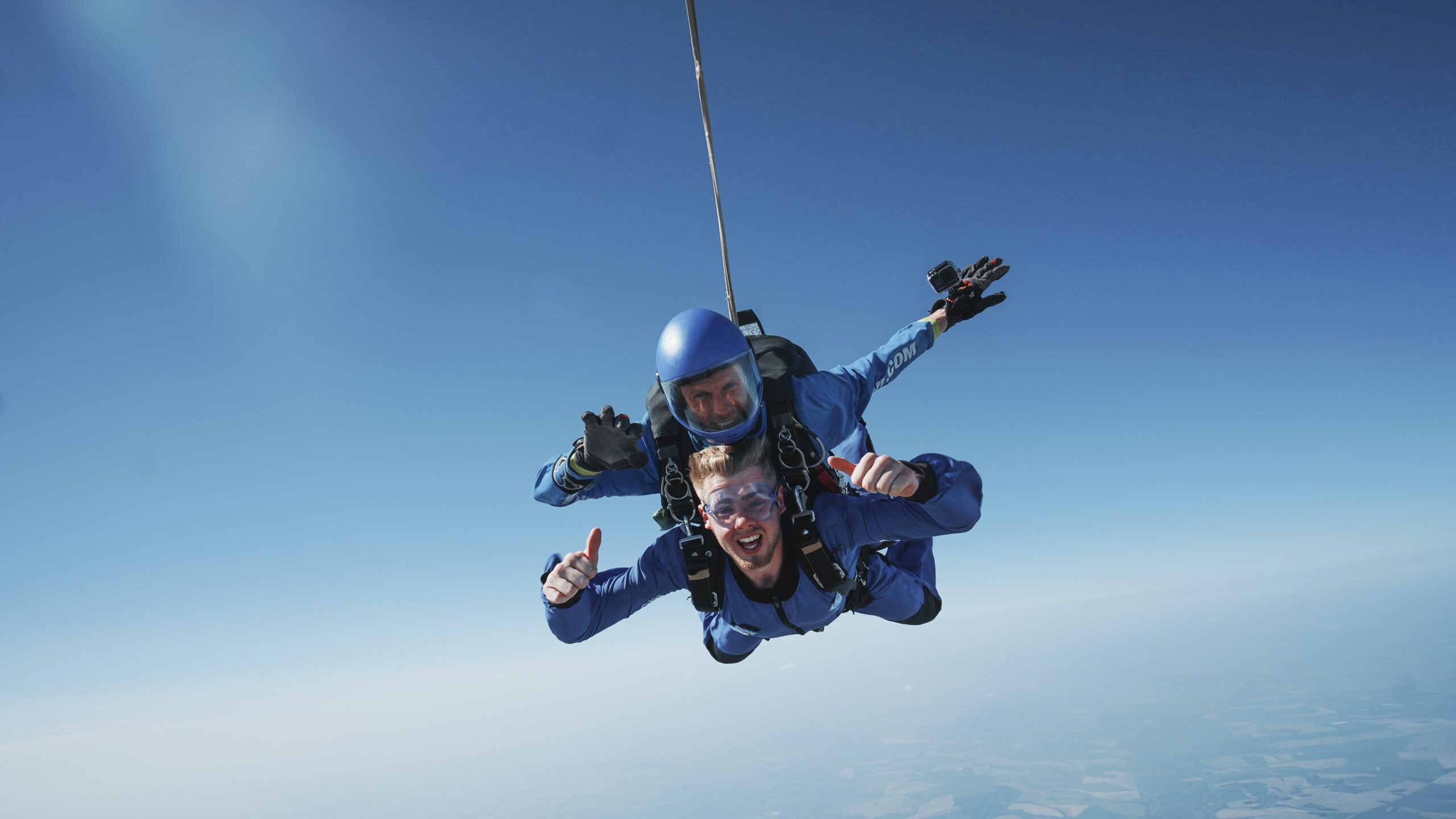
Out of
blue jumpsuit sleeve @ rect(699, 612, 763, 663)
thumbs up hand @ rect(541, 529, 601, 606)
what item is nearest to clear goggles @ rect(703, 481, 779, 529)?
thumbs up hand @ rect(541, 529, 601, 606)

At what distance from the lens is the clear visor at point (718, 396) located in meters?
2.81

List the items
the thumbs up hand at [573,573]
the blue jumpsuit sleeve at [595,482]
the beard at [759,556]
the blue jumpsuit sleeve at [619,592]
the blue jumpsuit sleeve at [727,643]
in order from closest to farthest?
the thumbs up hand at [573,573]
the blue jumpsuit sleeve at [619,592]
the beard at [759,556]
the blue jumpsuit sleeve at [595,482]
the blue jumpsuit sleeve at [727,643]

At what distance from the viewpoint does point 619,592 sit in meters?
2.80

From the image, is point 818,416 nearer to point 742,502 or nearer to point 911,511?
point 742,502

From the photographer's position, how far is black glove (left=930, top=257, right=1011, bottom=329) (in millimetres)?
4039

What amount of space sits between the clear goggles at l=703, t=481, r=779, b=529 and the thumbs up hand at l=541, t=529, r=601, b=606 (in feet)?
1.94

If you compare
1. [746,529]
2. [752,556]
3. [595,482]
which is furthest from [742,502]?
[595,482]

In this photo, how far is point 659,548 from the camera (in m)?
2.97

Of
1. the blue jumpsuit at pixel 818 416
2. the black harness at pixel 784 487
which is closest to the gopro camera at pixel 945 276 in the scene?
the blue jumpsuit at pixel 818 416

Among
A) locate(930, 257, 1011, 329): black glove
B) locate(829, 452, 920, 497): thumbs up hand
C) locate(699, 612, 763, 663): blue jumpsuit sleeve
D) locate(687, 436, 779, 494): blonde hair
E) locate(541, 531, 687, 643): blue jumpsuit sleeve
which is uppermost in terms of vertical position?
locate(930, 257, 1011, 329): black glove

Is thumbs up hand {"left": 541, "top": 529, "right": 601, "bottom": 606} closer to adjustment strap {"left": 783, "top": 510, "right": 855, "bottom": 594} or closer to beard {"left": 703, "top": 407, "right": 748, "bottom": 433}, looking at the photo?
beard {"left": 703, "top": 407, "right": 748, "bottom": 433}

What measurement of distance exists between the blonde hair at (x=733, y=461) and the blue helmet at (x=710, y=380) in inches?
2.1

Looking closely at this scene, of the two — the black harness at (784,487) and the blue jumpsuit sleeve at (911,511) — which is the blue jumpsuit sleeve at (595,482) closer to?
the black harness at (784,487)

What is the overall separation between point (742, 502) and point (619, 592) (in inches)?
26.3
